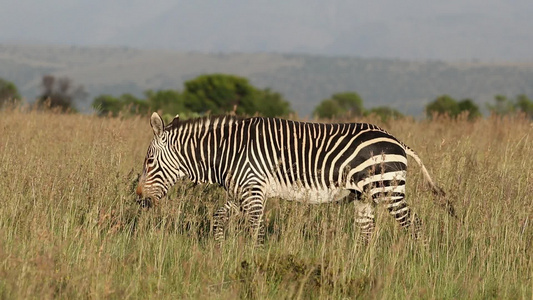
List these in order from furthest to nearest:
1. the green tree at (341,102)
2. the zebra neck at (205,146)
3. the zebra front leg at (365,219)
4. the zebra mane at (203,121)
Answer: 1. the green tree at (341,102)
2. the zebra mane at (203,121)
3. the zebra neck at (205,146)
4. the zebra front leg at (365,219)

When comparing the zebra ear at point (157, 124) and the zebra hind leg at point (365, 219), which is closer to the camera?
the zebra hind leg at point (365, 219)

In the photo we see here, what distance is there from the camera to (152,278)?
5.06 metres

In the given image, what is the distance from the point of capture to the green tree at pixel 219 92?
293 feet

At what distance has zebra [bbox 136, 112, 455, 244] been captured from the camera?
655cm

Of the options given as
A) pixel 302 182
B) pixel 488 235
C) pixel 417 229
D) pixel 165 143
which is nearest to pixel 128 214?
pixel 165 143

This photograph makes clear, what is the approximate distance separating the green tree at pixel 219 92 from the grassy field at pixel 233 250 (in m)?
Answer: 81.0

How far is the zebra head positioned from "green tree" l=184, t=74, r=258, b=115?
8102 cm

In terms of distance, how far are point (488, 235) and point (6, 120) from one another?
10.1m

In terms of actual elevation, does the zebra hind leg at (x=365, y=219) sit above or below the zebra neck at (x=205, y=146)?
below

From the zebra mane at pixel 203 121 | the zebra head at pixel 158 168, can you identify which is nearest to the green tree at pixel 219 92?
the zebra mane at pixel 203 121

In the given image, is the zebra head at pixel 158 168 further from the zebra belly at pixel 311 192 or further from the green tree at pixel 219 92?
the green tree at pixel 219 92

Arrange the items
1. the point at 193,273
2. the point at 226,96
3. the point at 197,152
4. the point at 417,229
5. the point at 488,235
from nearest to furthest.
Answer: the point at 193,273, the point at 488,235, the point at 417,229, the point at 197,152, the point at 226,96

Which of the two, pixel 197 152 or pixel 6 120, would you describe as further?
pixel 6 120

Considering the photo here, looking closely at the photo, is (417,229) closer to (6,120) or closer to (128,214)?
(128,214)
